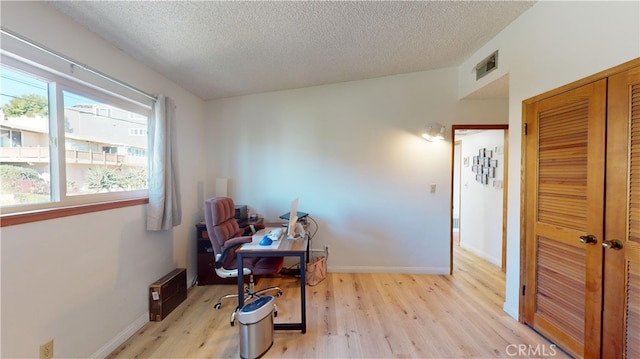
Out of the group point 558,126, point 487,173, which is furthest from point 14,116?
point 487,173

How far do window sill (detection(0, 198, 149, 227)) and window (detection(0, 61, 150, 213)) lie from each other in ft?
0.21

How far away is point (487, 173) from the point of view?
3963mm

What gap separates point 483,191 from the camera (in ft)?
13.5

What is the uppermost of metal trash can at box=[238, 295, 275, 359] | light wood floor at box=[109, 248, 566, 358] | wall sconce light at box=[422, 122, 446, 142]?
wall sconce light at box=[422, 122, 446, 142]

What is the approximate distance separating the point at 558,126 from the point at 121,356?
375 centimetres

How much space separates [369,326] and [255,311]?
3.50 feet

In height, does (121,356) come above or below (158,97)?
below

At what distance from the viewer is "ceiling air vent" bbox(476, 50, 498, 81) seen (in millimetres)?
2657

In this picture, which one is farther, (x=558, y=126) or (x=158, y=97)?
(x=158, y=97)

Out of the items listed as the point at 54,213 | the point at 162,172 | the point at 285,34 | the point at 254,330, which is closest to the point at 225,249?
the point at 254,330

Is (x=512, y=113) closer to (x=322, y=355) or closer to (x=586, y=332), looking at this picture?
(x=586, y=332)

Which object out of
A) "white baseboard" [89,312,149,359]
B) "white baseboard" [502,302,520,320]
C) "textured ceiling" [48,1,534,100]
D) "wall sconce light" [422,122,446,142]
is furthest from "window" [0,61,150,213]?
"white baseboard" [502,302,520,320]

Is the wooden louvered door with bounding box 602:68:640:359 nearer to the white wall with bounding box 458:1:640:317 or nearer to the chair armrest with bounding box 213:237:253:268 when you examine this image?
Answer: the white wall with bounding box 458:1:640:317

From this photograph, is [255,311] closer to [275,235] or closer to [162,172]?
[275,235]
